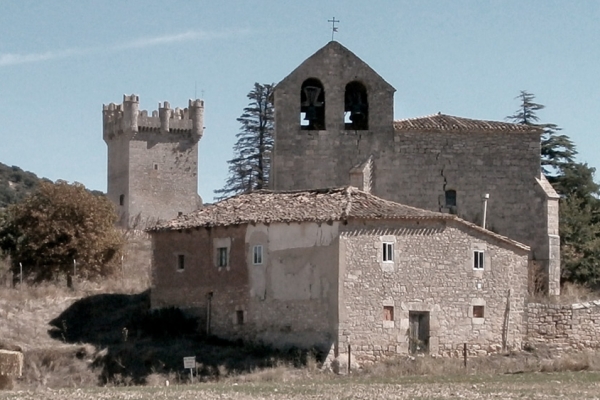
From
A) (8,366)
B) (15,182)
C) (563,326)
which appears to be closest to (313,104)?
(563,326)

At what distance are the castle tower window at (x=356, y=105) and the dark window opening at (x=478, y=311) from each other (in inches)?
301

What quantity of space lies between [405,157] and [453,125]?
1728mm

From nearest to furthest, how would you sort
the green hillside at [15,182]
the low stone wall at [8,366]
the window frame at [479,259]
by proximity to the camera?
1. the low stone wall at [8,366]
2. the window frame at [479,259]
3. the green hillside at [15,182]

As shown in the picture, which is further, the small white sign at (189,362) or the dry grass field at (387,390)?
the small white sign at (189,362)

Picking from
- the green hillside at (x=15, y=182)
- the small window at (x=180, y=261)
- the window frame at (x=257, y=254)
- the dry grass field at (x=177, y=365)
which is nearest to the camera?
the dry grass field at (x=177, y=365)

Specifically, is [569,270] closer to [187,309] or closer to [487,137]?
[487,137]

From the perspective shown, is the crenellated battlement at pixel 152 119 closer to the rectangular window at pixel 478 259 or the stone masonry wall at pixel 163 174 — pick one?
the stone masonry wall at pixel 163 174

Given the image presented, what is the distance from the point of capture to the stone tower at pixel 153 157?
266 feet

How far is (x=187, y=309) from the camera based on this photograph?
40094 mm

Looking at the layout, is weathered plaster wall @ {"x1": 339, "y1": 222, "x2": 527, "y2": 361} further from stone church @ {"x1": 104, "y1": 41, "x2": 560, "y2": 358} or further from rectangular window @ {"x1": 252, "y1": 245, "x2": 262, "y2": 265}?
rectangular window @ {"x1": 252, "y1": 245, "x2": 262, "y2": 265}

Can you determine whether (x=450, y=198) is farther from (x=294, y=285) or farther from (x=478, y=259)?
(x=294, y=285)

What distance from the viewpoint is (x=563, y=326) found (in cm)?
3925

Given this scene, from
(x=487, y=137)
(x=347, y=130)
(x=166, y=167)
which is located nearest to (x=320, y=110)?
(x=347, y=130)

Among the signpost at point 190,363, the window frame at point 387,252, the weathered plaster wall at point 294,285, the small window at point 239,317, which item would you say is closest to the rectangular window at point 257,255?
the weathered plaster wall at point 294,285
